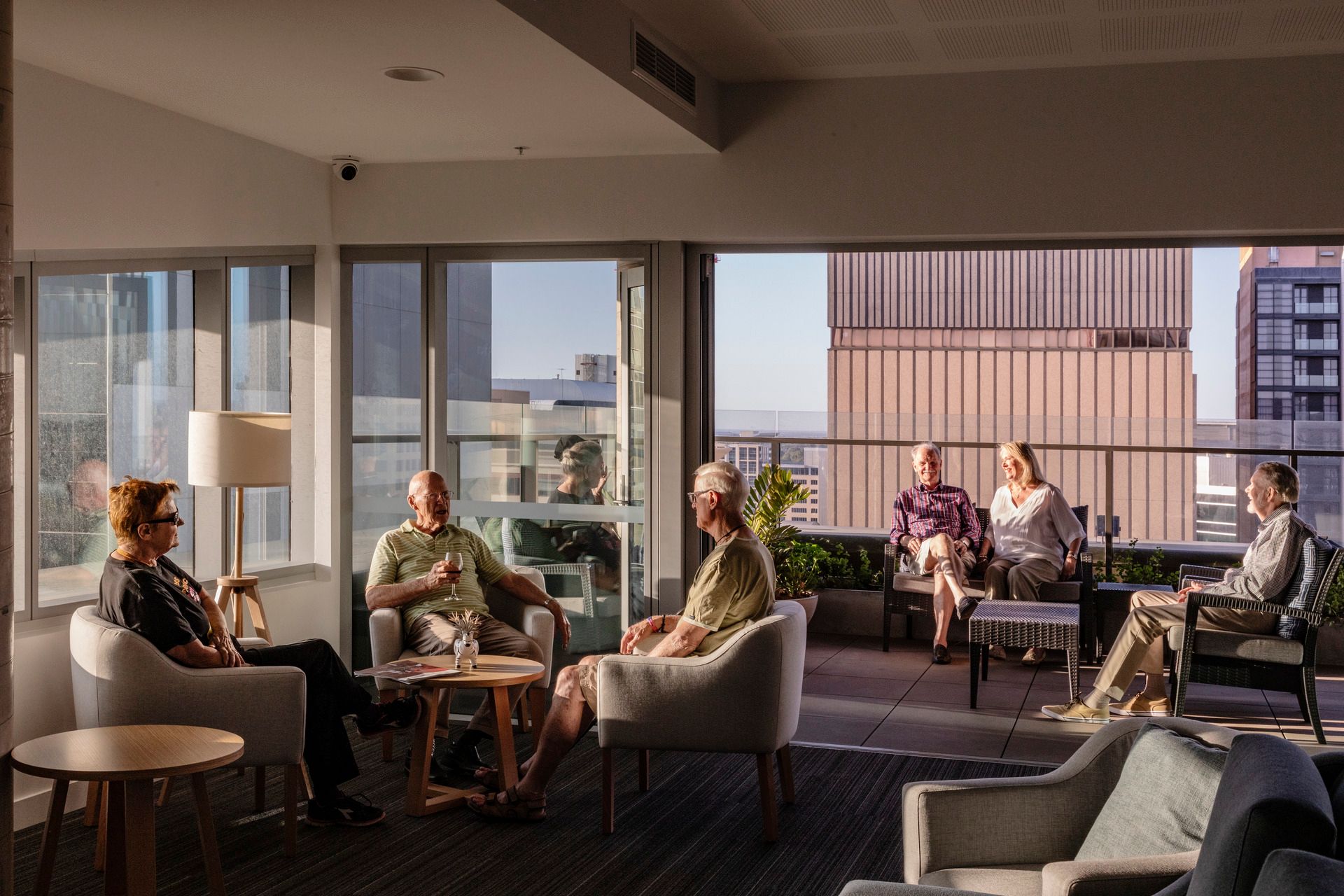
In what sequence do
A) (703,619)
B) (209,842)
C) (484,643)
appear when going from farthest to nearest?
(484,643) → (703,619) → (209,842)

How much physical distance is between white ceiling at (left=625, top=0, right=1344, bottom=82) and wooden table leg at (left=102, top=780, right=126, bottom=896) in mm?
3130

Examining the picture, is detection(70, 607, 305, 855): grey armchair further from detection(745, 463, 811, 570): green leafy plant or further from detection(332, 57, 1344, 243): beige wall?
detection(745, 463, 811, 570): green leafy plant

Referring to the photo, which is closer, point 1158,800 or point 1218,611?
point 1158,800

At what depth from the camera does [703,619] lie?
4.05 metres

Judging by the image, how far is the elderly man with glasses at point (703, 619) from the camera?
13.3 ft

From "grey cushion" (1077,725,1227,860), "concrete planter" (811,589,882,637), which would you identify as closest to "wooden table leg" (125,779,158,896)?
"grey cushion" (1077,725,1227,860)

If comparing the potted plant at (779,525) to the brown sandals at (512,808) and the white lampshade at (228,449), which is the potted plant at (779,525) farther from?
the white lampshade at (228,449)

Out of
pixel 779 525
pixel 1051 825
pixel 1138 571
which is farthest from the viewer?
pixel 1138 571

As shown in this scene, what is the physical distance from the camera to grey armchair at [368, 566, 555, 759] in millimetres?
4828

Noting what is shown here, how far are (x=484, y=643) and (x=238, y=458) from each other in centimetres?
123

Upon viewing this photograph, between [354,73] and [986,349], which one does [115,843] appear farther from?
[986,349]

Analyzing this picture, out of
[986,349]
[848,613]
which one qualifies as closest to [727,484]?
[848,613]

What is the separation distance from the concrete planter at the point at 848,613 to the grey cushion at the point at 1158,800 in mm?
5228

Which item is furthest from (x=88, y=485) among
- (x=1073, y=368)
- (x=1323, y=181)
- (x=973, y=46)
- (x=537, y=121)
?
(x=1073, y=368)
